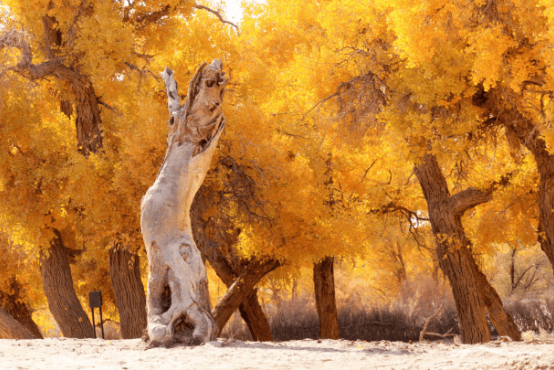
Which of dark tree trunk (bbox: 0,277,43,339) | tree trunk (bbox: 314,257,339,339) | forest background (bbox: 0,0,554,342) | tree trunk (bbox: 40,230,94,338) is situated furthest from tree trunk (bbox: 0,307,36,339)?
tree trunk (bbox: 314,257,339,339)

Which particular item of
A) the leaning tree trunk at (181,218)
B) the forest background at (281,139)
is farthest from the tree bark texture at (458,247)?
the leaning tree trunk at (181,218)

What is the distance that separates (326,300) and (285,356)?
1037 centimetres

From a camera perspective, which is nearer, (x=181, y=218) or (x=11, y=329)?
(x=181, y=218)

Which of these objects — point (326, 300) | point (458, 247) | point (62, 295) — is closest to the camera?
point (458, 247)

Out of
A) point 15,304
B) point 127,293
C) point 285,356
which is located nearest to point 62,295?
point 127,293

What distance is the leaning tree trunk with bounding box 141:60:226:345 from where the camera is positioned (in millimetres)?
7629

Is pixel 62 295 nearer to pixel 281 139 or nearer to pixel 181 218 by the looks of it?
pixel 281 139

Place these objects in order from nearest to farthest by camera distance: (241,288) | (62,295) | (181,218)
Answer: (181,218) → (62,295) → (241,288)

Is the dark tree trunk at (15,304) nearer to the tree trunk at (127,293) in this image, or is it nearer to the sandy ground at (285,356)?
the tree trunk at (127,293)

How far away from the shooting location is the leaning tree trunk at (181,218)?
763cm

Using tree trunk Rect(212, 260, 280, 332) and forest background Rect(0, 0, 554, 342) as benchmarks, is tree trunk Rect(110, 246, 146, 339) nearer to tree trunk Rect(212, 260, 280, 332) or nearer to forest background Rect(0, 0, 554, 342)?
forest background Rect(0, 0, 554, 342)

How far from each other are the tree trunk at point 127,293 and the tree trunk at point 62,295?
1.20 metres

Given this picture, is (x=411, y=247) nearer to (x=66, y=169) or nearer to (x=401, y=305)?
(x=401, y=305)

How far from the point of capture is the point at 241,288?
15.3 m
